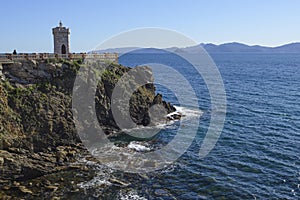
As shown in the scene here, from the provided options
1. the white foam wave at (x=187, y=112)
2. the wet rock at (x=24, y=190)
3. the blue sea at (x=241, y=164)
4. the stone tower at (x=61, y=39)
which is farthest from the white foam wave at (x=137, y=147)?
the stone tower at (x=61, y=39)

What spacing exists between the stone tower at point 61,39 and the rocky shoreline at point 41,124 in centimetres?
599

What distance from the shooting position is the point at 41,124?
3638 centimetres

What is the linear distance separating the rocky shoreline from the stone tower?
5.99 m

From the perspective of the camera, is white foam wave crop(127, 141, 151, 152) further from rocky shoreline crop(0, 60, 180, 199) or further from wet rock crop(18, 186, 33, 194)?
wet rock crop(18, 186, 33, 194)

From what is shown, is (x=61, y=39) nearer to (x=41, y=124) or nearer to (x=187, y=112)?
(x=41, y=124)

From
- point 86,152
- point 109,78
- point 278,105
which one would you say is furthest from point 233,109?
point 86,152

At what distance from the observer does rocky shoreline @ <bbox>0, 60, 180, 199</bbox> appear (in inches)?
1140

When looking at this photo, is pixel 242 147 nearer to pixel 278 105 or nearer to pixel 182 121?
pixel 182 121

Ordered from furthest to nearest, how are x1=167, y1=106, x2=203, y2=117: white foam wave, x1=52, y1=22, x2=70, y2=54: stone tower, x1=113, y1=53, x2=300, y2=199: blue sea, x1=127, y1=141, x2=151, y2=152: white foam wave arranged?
x1=167, y1=106, x2=203, y2=117: white foam wave → x1=52, y1=22, x2=70, y2=54: stone tower → x1=127, y1=141, x2=151, y2=152: white foam wave → x1=113, y1=53, x2=300, y2=199: blue sea

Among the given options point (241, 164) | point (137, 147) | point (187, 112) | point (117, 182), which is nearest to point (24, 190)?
point (117, 182)

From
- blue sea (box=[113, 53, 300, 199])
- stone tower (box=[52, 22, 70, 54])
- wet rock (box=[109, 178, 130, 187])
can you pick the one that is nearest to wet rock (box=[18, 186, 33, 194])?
wet rock (box=[109, 178, 130, 187])

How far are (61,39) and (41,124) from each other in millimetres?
16424

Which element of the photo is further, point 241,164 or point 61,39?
point 61,39

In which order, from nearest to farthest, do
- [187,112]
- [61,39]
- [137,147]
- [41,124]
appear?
[41,124]
[137,147]
[61,39]
[187,112]
